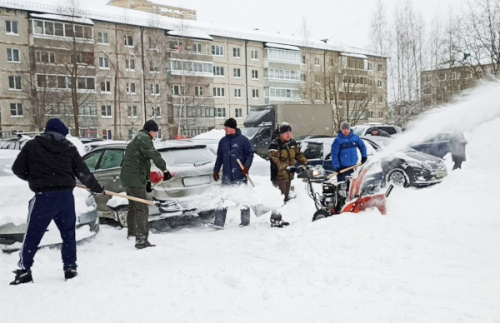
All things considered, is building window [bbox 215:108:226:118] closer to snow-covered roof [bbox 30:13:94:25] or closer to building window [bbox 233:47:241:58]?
building window [bbox 233:47:241:58]

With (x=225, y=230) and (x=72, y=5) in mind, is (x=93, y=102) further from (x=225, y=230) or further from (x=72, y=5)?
(x=225, y=230)

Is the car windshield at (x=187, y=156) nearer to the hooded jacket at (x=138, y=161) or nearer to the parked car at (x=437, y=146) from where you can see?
the hooded jacket at (x=138, y=161)

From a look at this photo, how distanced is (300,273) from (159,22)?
51921mm

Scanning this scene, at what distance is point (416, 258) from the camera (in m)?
5.14

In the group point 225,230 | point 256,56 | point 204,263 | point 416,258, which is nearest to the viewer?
point 416,258

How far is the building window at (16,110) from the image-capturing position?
45.1 metres

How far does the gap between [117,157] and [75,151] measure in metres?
3.10

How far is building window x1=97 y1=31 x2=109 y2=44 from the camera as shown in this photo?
1998 inches

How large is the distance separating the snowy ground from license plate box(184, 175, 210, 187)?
0.81 metres

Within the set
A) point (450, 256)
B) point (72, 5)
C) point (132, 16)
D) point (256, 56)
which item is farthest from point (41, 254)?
point (256, 56)

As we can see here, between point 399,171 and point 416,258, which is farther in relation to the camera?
point 399,171

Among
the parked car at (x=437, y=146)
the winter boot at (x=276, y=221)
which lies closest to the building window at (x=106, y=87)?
the parked car at (x=437, y=146)

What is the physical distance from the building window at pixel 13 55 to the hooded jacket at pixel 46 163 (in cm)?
4643

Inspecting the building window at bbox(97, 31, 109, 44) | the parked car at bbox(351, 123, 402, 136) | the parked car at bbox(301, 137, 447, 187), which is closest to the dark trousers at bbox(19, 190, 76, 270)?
the parked car at bbox(301, 137, 447, 187)
